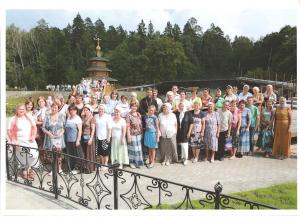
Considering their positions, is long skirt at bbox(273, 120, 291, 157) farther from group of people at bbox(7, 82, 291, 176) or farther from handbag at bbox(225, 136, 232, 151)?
handbag at bbox(225, 136, 232, 151)

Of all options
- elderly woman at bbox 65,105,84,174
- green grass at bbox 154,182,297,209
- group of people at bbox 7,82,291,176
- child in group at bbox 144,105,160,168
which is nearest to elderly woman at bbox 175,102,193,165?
group of people at bbox 7,82,291,176

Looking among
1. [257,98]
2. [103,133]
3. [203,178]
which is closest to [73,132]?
[103,133]

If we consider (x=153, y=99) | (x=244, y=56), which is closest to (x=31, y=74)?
(x=244, y=56)

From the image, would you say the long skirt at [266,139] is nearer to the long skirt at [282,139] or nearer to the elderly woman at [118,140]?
the long skirt at [282,139]

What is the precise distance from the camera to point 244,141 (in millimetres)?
8031

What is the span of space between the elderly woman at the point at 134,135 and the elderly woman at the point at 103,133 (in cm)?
39

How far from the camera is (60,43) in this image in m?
28.4

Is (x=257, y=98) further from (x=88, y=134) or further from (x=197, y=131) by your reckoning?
(x=88, y=134)

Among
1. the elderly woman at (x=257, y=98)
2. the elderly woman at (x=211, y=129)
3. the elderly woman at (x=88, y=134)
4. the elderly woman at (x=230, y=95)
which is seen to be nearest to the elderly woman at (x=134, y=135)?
the elderly woman at (x=88, y=134)

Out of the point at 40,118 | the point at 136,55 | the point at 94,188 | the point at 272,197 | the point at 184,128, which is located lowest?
the point at 272,197

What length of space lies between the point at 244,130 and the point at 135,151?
2.40 meters

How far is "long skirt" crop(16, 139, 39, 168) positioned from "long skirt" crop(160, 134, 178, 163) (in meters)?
2.42
